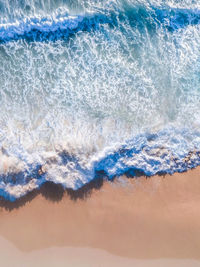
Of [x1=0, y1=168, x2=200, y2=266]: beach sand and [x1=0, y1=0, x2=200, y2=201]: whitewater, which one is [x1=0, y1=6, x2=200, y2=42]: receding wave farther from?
[x1=0, y1=168, x2=200, y2=266]: beach sand

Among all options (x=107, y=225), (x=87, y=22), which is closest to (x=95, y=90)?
(x=87, y=22)

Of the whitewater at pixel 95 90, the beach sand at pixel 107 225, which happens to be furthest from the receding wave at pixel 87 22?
the beach sand at pixel 107 225

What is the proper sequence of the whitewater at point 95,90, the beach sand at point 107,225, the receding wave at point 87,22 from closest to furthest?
the beach sand at point 107,225
the whitewater at point 95,90
the receding wave at point 87,22

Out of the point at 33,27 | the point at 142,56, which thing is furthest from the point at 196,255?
the point at 33,27

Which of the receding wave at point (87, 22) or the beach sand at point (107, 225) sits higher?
the receding wave at point (87, 22)

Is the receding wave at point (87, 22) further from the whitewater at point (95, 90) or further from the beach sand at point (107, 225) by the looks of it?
the beach sand at point (107, 225)

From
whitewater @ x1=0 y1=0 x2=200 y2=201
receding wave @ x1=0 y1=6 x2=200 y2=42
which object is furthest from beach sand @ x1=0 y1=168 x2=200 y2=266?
receding wave @ x1=0 y1=6 x2=200 y2=42
